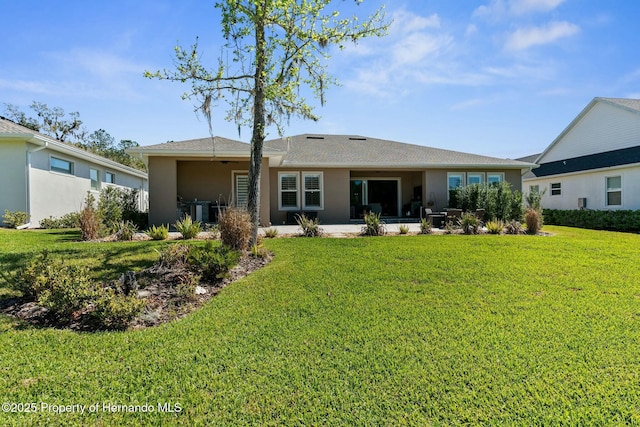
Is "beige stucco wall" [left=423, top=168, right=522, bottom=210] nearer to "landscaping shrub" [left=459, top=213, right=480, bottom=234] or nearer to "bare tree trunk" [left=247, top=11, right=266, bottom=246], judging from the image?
"landscaping shrub" [left=459, top=213, right=480, bottom=234]

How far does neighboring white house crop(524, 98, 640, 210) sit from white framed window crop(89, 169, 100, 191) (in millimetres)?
21866

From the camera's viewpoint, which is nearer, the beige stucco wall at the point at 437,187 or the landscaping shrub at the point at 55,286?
the landscaping shrub at the point at 55,286

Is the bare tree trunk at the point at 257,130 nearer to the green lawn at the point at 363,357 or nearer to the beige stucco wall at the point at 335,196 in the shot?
the green lawn at the point at 363,357

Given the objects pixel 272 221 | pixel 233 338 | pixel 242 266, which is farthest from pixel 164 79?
pixel 272 221

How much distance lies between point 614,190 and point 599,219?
2811 mm

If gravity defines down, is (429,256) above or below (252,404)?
above

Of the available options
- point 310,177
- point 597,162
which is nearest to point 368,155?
point 310,177

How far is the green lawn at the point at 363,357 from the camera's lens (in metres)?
2.50

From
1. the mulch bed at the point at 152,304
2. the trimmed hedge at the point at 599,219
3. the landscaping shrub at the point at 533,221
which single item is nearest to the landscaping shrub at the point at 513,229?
the landscaping shrub at the point at 533,221

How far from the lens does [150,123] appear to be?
11.8 meters

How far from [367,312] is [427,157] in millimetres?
14405

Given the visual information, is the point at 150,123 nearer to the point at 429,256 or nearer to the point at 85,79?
the point at 85,79

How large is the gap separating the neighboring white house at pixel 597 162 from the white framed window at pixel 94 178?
21866 millimetres

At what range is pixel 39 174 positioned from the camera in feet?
40.6
